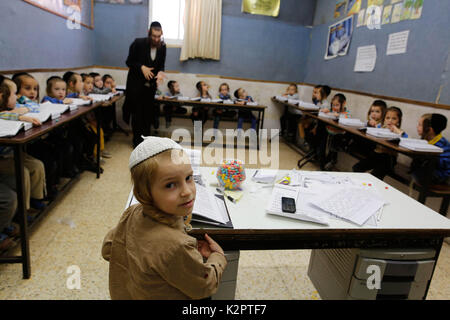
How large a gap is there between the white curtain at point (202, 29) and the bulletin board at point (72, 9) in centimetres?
162

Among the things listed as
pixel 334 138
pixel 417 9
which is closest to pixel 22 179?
pixel 334 138

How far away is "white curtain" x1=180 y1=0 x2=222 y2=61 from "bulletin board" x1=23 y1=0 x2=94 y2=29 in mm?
1620

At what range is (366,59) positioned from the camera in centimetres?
426

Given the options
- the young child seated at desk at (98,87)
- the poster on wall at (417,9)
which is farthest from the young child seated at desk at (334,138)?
the young child seated at desk at (98,87)

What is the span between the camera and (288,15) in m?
5.96

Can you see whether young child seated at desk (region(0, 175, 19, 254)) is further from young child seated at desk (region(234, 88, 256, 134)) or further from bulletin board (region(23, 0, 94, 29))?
young child seated at desk (region(234, 88, 256, 134))

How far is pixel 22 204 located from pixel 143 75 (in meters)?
2.88

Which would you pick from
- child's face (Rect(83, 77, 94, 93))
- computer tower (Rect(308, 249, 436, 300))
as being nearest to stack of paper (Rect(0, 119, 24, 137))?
computer tower (Rect(308, 249, 436, 300))

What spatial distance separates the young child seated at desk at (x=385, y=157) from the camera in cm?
318

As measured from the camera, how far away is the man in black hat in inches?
162

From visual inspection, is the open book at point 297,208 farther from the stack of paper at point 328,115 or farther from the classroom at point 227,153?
the stack of paper at point 328,115

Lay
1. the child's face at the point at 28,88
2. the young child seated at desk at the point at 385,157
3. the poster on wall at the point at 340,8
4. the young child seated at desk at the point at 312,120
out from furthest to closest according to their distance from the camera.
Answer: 1. the poster on wall at the point at 340,8
2. the young child seated at desk at the point at 312,120
3. the young child seated at desk at the point at 385,157
4. the child's face at the point at 28,88

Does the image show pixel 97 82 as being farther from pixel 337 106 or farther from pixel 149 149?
pixel 149 149
